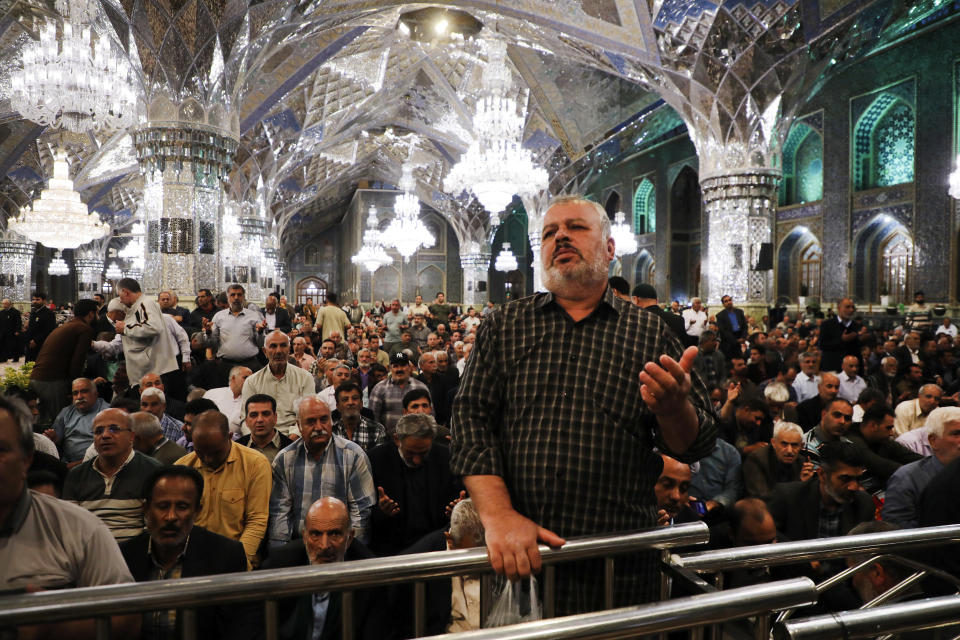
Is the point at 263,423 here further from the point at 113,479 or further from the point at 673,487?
the point at 673,487

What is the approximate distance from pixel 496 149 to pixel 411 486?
7649 mm

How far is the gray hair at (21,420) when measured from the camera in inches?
56.6

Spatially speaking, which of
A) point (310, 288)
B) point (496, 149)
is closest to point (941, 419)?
point (496, 149)

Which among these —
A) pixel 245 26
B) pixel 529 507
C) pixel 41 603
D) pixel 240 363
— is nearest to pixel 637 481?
pixel 529 507

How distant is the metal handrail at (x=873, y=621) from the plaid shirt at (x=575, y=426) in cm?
36

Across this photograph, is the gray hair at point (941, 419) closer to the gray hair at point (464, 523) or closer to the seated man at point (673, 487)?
the seated man at point (673, 487)

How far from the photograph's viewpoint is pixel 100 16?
9086mm

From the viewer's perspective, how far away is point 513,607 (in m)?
1.39

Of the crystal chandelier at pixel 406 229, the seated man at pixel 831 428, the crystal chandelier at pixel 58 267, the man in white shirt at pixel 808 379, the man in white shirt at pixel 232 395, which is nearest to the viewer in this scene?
the seated man at pixel 831 428

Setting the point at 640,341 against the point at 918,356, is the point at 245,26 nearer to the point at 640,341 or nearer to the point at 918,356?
the point at 640,341

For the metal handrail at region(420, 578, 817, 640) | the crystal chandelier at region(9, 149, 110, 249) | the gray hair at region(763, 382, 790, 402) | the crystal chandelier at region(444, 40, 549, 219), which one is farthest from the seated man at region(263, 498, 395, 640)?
the crystal chandelier at region(9, 149, 110, 249)

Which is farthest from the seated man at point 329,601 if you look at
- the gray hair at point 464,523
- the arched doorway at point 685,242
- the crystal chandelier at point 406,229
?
the arched doorway at point 685,242

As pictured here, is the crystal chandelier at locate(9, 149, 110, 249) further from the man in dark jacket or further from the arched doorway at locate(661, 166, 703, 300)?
the arched doorway at locate(661, 166, 703, 300)

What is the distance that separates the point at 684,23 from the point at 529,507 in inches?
379
